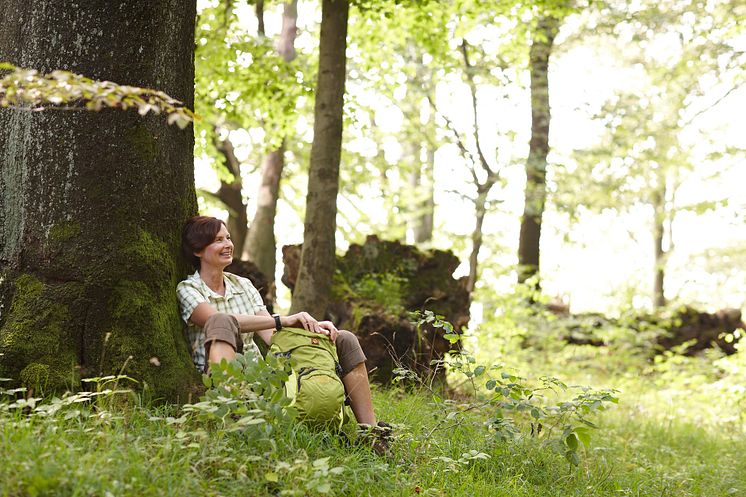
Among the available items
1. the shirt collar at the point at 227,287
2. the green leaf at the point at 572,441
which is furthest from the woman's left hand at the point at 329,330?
the green leaf at the point at 572,441

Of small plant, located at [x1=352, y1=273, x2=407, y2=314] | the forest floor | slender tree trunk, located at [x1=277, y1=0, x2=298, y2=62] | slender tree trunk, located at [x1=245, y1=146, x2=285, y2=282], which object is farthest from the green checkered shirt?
slender tree trunk, located at [x1=277, y1=0, x2=298, y2=62]

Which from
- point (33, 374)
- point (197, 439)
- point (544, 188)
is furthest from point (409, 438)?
point (544, 188)

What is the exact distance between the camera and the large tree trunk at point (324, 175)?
741 centimetres

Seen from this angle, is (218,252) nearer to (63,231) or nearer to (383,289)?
(63,231)

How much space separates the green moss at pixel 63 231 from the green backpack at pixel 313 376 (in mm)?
1325

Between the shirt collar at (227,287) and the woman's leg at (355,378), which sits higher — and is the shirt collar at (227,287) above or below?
above

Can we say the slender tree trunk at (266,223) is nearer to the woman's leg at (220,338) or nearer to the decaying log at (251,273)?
the decaying log at (251,273)

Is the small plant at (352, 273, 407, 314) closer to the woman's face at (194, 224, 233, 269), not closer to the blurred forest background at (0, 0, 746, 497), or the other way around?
the blurred forest background at (0, 0, 746, 497)

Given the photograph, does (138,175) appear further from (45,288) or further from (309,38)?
(309,38)

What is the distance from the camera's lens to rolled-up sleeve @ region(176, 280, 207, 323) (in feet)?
15.4

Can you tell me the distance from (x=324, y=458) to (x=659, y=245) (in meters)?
19.6

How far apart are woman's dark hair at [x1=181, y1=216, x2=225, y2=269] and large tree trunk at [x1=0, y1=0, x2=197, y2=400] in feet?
1.32

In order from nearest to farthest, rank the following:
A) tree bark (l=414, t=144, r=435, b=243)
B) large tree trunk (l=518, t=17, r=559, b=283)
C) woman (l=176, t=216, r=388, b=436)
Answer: woman (l=176, t=216, r=388, b=436) < large tree trunk (l=518, t=17, r=559, b=283) < tree bark (l=414, t=144, r=435, b=243)

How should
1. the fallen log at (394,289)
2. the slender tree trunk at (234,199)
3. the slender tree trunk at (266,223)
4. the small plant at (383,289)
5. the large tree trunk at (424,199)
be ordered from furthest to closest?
the large tree trunk at (424,199) < the slender tree trunk at (234,199) < the slender tree trunk at (266,223) < the small plant at (383,289) < the fallen log at (394,289)
